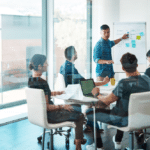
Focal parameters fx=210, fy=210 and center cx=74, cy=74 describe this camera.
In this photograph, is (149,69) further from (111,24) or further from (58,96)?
(58,96)

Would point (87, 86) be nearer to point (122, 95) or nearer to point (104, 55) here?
point (122, 95)

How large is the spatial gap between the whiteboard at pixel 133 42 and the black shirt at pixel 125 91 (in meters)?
0.80

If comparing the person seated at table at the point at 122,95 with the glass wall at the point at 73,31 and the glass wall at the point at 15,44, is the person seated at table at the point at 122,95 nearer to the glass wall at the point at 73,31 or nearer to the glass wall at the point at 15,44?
the glass wall at the point at 73,31

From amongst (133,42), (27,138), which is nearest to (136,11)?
(133,42)

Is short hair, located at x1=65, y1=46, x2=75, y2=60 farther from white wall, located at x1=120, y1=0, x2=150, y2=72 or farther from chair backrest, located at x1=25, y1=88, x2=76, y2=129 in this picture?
chair backrest, located at x1=25, y1=88, x2=76, y2=129

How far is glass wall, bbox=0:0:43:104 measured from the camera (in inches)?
147

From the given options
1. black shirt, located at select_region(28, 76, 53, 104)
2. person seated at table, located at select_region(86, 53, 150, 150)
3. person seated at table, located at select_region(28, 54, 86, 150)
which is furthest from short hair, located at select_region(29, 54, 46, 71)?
Answer: person seated at table, located at select_region(86, 53, 150, 150)

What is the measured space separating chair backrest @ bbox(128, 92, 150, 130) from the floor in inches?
17.0

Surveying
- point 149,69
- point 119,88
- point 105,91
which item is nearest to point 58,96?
point 105,91

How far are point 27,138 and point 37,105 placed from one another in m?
1.10

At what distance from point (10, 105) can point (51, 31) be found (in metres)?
1.55

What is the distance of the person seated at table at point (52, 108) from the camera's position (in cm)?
253

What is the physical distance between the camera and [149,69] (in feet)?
9.88

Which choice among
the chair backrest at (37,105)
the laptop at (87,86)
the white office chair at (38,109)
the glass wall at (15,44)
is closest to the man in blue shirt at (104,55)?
the laptop at (87,86)
